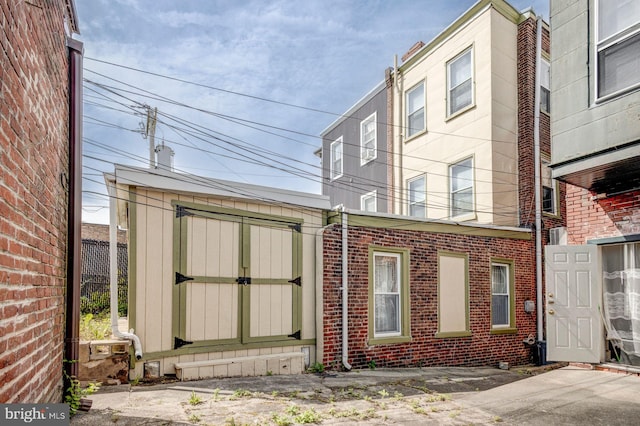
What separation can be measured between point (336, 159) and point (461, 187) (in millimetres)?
6515

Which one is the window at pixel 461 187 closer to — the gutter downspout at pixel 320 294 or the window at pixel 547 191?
the window at pixel 547 191

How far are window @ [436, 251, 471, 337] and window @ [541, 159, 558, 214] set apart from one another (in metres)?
3.43

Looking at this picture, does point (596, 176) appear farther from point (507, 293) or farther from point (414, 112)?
point (414, 112)

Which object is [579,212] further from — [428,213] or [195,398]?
[195,398]

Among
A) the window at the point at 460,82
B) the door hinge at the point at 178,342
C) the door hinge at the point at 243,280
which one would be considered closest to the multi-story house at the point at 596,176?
the window at the point at 460,82

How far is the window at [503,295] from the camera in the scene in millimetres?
9867

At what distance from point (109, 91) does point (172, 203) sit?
2440 mm

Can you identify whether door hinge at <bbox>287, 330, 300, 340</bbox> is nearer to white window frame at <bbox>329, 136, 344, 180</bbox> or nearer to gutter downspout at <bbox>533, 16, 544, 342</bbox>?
gutter downspout at <bbox>533, 16, 544, 342</bbox>

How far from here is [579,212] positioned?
7035 millimetres

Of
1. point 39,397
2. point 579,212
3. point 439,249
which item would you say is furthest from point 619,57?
point 39,397

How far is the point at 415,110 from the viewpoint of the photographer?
12.9 meters

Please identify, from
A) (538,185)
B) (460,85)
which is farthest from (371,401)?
(460,85)

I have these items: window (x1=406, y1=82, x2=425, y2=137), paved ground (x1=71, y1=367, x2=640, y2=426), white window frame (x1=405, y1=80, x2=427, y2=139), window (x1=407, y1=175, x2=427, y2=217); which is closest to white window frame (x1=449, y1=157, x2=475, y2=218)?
window (x1=407, y1=175, x2=427, y2=217)

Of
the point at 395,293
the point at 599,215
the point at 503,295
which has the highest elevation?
the point at 599,215
